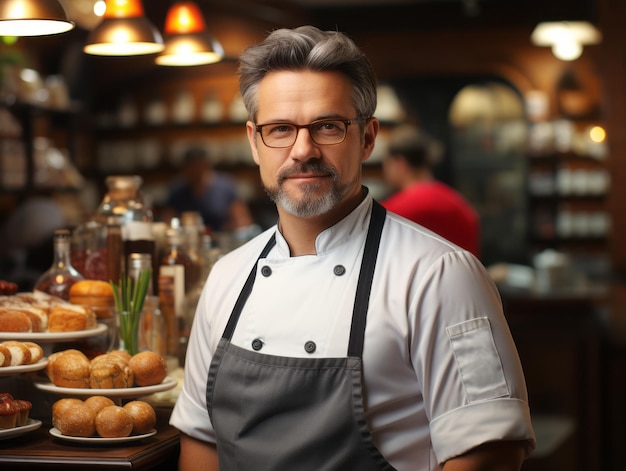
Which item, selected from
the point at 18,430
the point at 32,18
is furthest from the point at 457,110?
the point at 18,430

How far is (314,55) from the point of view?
2.08 m

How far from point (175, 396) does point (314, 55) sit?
3.37 ft

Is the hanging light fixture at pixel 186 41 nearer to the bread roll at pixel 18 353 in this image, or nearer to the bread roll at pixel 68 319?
the bread roll at pixel 68 319

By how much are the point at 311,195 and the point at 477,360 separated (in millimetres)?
502

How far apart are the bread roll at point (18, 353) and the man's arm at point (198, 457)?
1.38 feet

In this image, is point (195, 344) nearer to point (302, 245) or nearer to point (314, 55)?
point (302, 245)

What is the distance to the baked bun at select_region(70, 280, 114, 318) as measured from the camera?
2627mm

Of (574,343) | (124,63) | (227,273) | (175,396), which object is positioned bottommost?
(574,343)

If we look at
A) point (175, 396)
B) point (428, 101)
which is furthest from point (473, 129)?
point (175, 396)

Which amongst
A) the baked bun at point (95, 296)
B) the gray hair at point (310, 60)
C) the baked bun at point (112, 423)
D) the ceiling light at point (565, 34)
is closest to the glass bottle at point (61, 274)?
the baked bun at point (95, 296)

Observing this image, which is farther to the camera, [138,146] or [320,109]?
[138,146]

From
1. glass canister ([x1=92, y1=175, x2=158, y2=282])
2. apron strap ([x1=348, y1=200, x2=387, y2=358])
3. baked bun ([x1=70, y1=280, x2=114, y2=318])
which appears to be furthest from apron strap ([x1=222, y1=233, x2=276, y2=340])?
glass canister ([x1=92, y1=175, x2=158, y2=282])

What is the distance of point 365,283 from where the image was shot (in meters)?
2.07

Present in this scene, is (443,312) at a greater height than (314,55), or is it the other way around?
(314,55)
